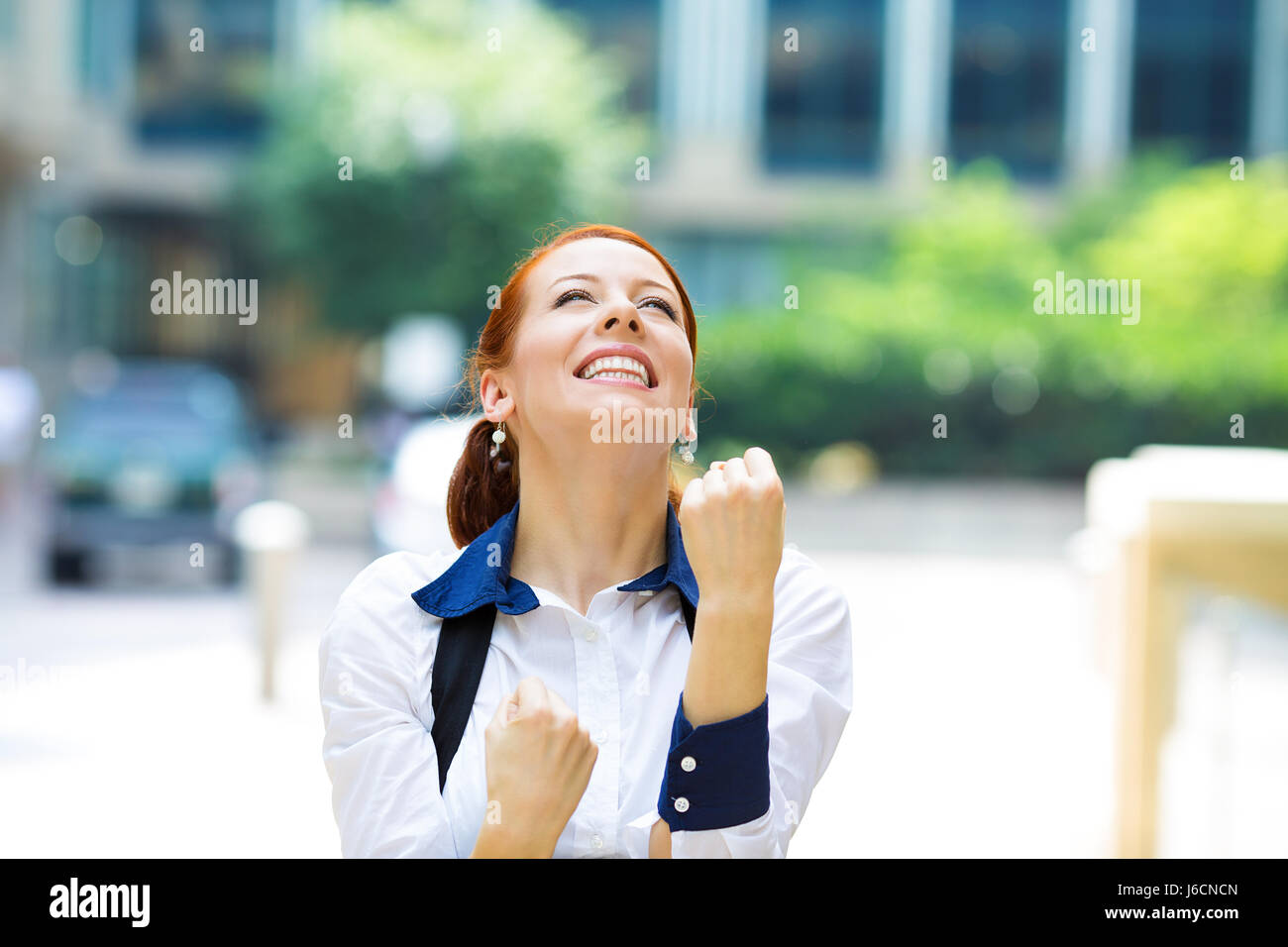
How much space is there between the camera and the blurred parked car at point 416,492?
37.6 feet

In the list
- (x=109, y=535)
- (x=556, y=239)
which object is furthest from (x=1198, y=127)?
(x=556, y=239)

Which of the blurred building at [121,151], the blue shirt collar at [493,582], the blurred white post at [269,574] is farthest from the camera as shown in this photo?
the blurred building at [121,151]

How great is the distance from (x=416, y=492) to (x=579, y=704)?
33.0 ft

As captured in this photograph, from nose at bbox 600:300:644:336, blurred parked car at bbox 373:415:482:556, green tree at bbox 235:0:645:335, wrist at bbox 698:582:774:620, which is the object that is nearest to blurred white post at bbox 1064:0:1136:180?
green tree at bbox 235:0:645:335

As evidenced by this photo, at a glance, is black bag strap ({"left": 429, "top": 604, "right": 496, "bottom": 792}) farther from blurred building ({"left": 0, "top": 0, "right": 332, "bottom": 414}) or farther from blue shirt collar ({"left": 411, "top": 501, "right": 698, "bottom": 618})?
blurred building ({"left": 0, "top": 0, "right": 332, "bottom": 414})

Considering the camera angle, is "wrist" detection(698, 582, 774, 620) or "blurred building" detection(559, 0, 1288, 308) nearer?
"wrist" detection(698, 582, 774, 620)

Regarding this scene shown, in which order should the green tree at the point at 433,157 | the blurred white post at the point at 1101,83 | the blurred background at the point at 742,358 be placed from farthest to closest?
the blurred white post at the point at 1101,83 → the green tree at the point at 433,157 → the blurred background at the point at 742,358

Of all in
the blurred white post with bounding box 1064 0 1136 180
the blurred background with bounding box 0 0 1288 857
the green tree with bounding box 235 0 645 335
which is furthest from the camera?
the blurred white post with bounding box 1064 0 1136 180

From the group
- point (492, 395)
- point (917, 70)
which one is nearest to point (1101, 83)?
point (917, 70)

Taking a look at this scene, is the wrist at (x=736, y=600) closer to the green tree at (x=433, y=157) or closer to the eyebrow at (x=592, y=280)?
the eyebrow at (x=592, y=280)

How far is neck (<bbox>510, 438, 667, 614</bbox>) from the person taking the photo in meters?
1.80

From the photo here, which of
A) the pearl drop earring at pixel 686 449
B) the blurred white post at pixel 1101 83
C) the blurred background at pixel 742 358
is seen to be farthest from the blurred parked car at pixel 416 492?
the blurred white post at pixel 1101 83

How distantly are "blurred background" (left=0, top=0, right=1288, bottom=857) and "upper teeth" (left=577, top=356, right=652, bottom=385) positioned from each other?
3.80 ft

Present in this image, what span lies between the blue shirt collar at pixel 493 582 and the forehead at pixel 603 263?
33 cm
